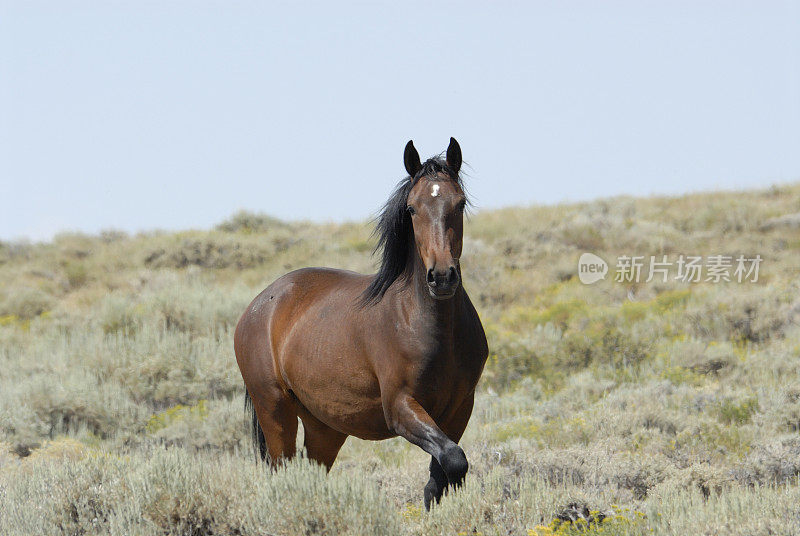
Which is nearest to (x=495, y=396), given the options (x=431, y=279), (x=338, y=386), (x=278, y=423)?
(x=278, y=423)

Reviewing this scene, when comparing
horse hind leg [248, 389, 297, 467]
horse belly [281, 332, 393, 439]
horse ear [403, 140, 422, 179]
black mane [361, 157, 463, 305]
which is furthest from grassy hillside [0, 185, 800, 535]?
horse ear [403, 140, 422, 179]

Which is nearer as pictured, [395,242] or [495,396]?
[395,242]

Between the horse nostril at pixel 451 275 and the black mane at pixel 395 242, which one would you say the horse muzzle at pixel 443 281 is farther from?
the black mane at pixel 395 242

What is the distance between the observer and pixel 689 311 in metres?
13.3

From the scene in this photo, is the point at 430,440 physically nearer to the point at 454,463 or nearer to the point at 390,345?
the point at 454,463

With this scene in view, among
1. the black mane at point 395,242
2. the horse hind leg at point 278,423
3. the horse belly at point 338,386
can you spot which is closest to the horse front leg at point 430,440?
the horse belly at point 338,386

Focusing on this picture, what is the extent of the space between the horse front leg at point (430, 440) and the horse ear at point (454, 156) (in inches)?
54.8

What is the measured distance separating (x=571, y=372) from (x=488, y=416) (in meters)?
2.36

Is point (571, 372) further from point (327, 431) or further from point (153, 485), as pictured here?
point (153, 485)

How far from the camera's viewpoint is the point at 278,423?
20.1 ft

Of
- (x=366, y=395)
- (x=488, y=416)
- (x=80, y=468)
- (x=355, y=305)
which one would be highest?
(x=355, y=305)

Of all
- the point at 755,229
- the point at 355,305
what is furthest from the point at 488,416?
the point at 755,229

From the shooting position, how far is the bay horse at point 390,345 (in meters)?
4.53

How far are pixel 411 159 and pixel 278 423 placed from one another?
2.34 metres
